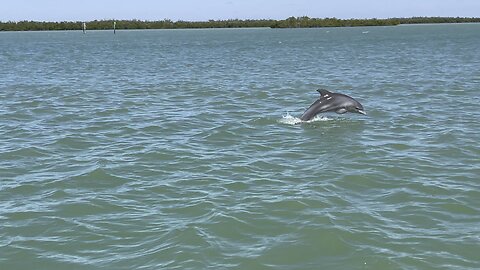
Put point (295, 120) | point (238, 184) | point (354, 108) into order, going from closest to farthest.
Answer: point (238, 184) → point (354, 108) → point (295, 120)

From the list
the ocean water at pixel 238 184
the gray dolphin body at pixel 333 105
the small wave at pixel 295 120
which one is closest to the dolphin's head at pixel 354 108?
the gray dolphin body at pixel 333 105

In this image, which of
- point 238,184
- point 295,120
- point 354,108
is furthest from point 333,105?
point 238,184

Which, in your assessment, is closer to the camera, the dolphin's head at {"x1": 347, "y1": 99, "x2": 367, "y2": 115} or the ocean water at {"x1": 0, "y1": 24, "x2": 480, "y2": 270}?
the ocean water at {"x1": 0, "y1": 24, "x2": 480, "y2": 270}

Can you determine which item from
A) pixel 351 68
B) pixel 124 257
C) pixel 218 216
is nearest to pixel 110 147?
pixel 218 216

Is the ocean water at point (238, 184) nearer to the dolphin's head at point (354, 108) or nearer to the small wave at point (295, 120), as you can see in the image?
the small wave at point (295, 120)

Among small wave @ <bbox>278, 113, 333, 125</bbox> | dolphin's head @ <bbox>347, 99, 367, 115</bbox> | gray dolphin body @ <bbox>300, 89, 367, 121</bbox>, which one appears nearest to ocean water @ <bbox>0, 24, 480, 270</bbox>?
small wave @ <bbox>278, 113, 333, 125</bbox>

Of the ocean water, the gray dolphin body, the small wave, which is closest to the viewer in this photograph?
the ocean water

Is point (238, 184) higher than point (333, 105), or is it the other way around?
point (333, 105)

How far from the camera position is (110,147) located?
16.4 metres

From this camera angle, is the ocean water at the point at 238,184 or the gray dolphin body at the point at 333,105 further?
the gray dolphin body at the point at 333,105

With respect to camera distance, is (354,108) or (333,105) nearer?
(333,105)

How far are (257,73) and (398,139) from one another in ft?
73.7

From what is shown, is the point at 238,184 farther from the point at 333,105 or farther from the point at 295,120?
the point at 295,120

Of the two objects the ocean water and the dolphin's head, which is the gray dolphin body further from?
the ocean water
